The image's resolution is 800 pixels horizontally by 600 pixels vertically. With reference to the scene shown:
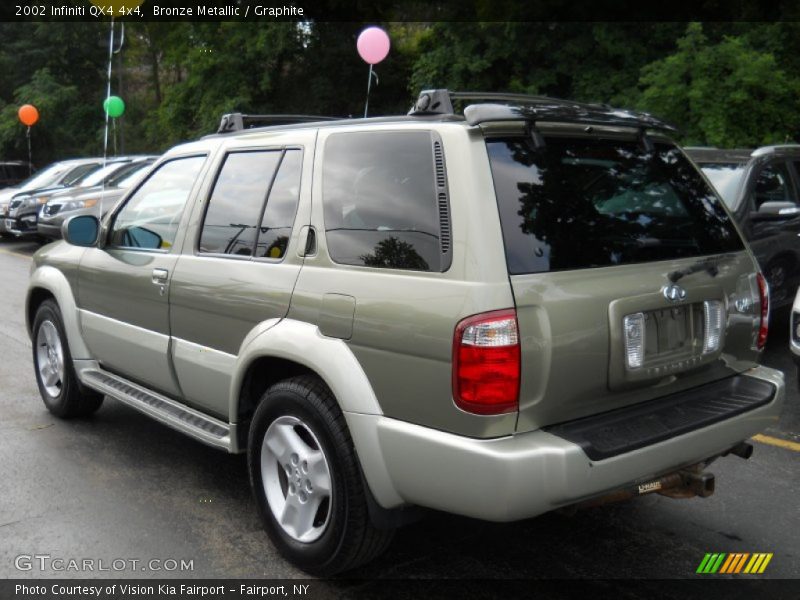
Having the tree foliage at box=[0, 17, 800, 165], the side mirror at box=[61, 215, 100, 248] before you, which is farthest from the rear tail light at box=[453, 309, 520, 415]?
the tree foliage at box=[0, 17, 800, 165]

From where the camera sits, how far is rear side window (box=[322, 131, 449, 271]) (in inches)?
118

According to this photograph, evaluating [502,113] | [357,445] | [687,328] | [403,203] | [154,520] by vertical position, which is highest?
[502,113]

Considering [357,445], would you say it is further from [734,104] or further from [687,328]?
[734,104]

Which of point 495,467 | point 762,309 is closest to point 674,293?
point 762,309

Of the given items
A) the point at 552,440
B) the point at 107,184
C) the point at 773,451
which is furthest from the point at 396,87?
the point at 552,440

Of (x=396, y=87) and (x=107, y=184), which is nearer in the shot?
(x=107, y=184)

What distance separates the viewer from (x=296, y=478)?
338 centimetres

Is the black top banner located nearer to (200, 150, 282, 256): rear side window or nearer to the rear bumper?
(200, 150, 282, 256): rear side window

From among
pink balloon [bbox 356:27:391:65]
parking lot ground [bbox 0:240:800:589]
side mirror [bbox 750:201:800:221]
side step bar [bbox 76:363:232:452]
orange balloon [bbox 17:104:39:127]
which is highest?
pink balloon [bbox 356:27:391:65]

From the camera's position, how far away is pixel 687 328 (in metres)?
3.20

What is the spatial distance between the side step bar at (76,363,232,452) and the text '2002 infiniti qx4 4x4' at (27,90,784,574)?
0.08ft

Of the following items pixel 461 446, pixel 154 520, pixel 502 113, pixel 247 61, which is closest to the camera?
pixel 461 446

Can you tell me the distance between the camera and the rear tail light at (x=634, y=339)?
298 centimetres

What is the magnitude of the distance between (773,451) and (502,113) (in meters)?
3.10
